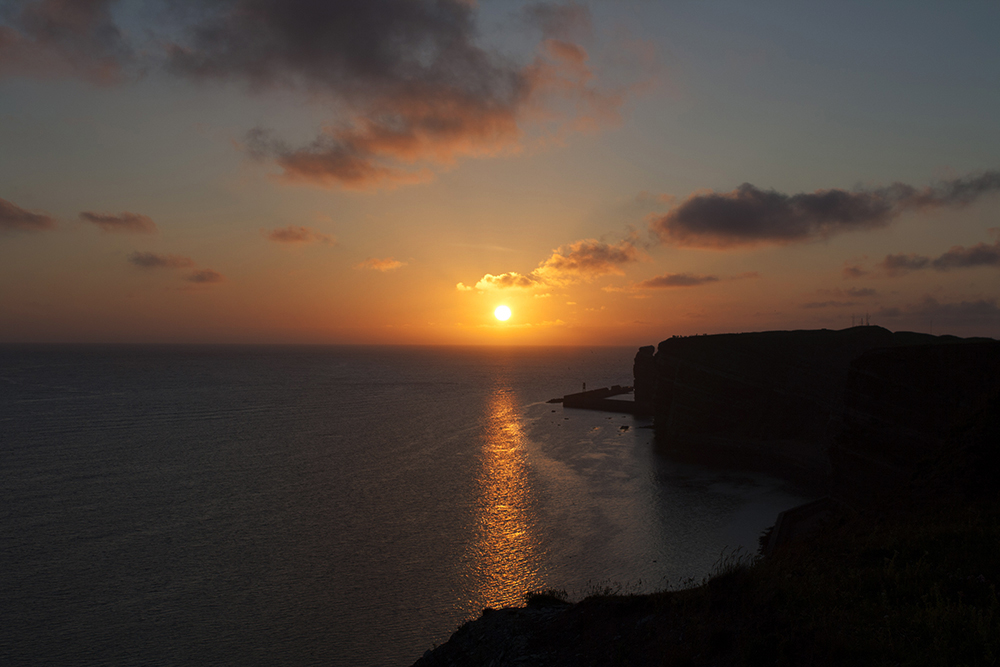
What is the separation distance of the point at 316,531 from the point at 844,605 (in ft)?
110

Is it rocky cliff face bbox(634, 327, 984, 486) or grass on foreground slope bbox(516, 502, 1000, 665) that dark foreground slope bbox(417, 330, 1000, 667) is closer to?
grass on foreground slope bbox(516, 502, 1000, 665)

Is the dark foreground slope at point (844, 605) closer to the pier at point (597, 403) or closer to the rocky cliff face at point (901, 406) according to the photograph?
the rocky cliff face at point (901, 406)

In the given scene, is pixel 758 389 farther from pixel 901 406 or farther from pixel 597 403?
pixel 597 403

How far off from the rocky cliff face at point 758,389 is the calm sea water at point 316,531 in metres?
7.25

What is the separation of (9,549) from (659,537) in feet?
136

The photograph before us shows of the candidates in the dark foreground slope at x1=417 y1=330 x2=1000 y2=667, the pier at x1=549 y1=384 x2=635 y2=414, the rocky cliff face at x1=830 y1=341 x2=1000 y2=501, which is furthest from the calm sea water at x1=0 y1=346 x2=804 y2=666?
the pier at x1=549 y1=384 x2=635 y2=414

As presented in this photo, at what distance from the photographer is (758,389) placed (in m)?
67.1

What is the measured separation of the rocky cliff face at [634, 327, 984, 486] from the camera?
A: 62312mm

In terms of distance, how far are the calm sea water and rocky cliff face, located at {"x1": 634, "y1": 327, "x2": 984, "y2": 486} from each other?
7254 millimetres

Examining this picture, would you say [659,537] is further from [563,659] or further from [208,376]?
[208,376]

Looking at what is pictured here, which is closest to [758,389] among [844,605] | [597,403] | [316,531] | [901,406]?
[901,406]

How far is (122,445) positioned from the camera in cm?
6500

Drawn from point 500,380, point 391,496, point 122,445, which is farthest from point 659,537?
point 500,380

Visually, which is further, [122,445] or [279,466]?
[122,445]
